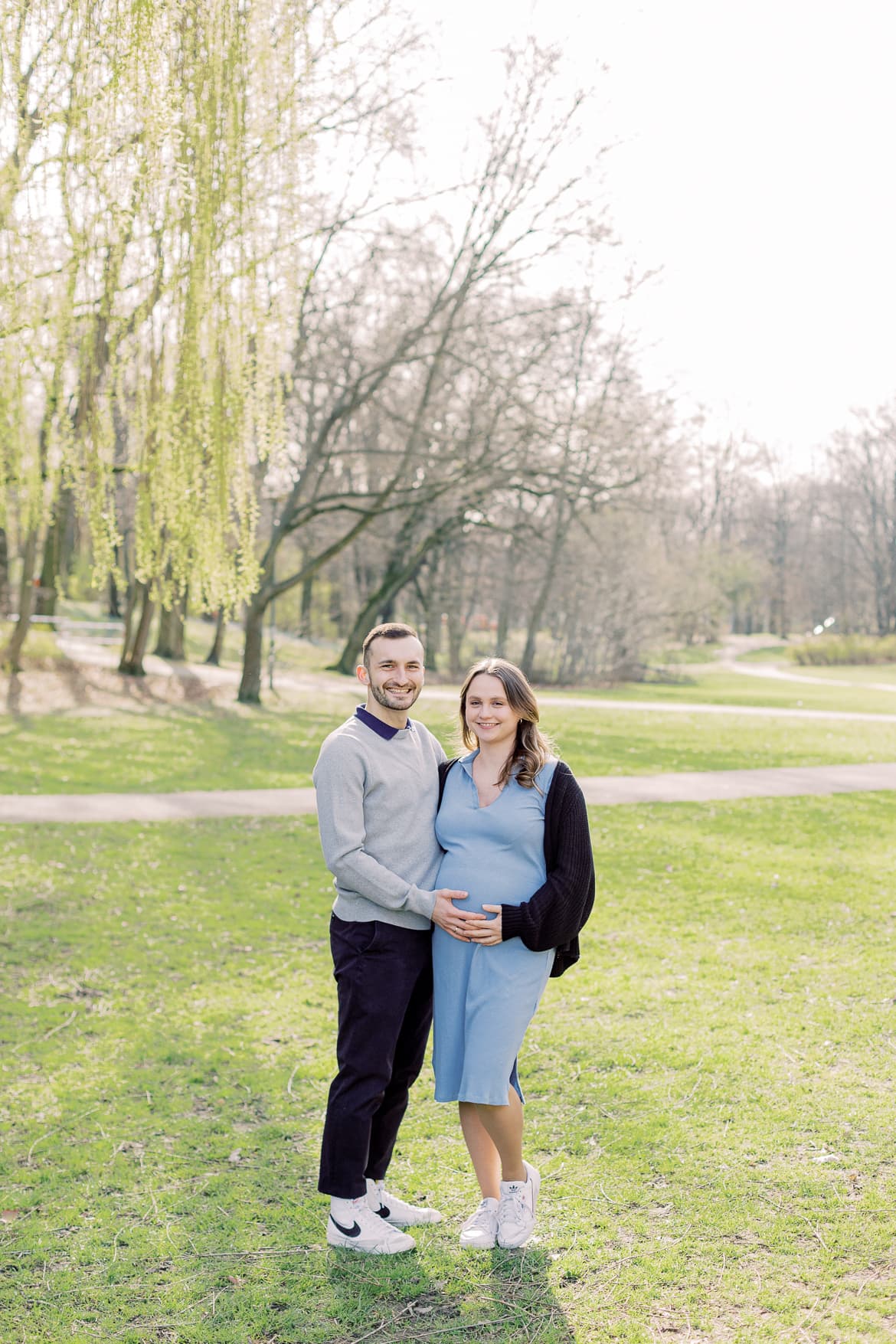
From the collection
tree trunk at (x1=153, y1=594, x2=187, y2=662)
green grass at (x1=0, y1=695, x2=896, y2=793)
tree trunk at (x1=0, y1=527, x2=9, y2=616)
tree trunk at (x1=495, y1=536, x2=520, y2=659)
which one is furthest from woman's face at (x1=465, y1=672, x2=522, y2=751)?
tree trunk at (x1=495, y1=536, x2=520, y2=659)

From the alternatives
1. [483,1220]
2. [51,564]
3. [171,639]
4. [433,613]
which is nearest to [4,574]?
[51,564]

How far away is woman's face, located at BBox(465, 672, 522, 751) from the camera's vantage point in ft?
11.6

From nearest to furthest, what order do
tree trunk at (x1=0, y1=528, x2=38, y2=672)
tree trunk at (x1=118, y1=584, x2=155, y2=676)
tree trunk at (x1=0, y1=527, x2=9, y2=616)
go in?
tree trunk at (x1=0, y1=528, x2=38, y2=672), tree trunk at (x1=118, y1=584, x2=155, y2=676), tree trunk at (x1=0, y1=527, x2=9, y2=616)

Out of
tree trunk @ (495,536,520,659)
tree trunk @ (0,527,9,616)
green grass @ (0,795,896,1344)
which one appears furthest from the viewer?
tree trunk @ (495,536,520,659)

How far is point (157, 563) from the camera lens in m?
8.05

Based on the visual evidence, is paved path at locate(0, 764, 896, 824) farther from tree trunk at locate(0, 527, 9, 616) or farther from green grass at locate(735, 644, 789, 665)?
green grass at locate(735, 644, 789, 665)

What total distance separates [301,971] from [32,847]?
360cm

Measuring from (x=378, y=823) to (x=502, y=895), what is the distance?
0.43 metres

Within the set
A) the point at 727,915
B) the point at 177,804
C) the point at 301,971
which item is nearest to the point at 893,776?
the point at 727,915

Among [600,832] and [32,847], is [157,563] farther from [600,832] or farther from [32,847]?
[600,832]

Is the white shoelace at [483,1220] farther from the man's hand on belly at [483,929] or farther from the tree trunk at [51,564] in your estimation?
the tree trunk at [51,564]

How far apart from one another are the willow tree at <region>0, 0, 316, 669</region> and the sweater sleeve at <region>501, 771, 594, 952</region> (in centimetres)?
402

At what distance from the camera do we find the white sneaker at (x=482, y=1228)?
3.64 metres

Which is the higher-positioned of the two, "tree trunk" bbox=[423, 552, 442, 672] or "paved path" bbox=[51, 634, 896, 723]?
"tree trunk" bbox=[423, 552, 442, 672]
